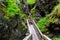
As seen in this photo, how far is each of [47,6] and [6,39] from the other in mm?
10293

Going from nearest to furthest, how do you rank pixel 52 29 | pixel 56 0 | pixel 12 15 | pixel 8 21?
pixel 8 21 < pixel 12 15 < pixel 52 29 < pixel 56 0

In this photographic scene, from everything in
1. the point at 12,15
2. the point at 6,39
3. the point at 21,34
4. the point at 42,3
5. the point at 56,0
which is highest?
the point at 42,3

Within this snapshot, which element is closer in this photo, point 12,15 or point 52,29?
point 12,15

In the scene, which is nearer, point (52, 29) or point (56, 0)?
point (52, 29)

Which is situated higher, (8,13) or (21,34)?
(8,13)

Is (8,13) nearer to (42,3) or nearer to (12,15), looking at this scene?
(12,15)

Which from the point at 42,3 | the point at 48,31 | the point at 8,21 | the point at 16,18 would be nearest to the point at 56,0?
the point at 42,3

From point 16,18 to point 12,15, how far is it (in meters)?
0.54

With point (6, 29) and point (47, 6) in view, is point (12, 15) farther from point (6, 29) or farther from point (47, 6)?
point (47, 6)

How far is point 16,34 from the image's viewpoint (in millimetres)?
8984

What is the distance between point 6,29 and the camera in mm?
8055

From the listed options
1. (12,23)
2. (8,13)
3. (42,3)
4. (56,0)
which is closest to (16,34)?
(12,23)

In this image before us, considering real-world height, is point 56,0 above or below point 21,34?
above

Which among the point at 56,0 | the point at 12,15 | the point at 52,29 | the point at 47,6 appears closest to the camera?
the point at 12,15
